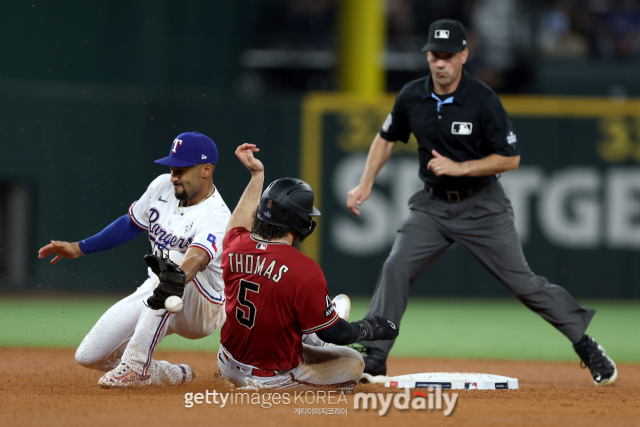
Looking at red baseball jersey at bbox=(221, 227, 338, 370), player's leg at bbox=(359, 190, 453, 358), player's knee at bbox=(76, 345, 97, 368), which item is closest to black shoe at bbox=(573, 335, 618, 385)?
player's leg at bbox=(359, 190, 453, 358)

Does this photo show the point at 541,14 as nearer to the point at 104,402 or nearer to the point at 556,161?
the point at 556,161

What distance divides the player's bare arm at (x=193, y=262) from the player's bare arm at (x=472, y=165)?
1.59 meters

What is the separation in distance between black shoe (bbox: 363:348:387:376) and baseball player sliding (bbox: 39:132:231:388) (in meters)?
0.98

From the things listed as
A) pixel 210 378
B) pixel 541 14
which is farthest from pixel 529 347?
pixel 541 14

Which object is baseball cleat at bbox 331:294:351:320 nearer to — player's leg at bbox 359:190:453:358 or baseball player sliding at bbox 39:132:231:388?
player's leg at bbox 359:190:453:358

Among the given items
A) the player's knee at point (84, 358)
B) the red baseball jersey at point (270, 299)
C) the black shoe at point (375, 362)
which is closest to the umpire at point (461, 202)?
the black shoe at point (375, 362)

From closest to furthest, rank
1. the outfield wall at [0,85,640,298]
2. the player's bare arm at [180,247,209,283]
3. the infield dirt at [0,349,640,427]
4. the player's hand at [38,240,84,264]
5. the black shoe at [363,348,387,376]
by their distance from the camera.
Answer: the infield dirt at [0,349,640,427] → the player's bare arm at [180,247,209,283] → the player's hand at [38,240,84,264] → the black shoe at [363,348,387,376] → the outfield wall at [0,85,640,298]

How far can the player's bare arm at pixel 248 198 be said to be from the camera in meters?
4.92

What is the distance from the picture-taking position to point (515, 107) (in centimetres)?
1160

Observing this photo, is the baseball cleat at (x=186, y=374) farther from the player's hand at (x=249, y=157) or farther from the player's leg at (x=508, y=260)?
the player's leg at (x=508, y=260)

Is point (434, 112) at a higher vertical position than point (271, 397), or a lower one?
higher

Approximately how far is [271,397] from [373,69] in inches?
340

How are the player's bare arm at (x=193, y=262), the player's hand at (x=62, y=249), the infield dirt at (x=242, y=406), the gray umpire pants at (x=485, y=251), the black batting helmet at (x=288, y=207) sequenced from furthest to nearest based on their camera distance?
the gray umpire pants at (x=485, y=251) → the player's hand at (x=62, y=249) → the player's bare arm at (x=193, y=262) → the black batting helmet at (x=288, y=207) → the infield dirt at (x=242, y=406)

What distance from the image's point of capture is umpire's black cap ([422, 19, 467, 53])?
5.57 metres
